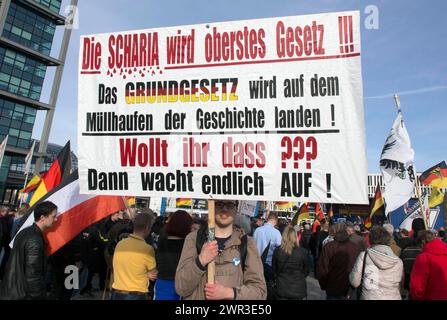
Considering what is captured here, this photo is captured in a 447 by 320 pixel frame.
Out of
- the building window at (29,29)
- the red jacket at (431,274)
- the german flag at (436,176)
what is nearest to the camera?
the red jacket at (431,274)

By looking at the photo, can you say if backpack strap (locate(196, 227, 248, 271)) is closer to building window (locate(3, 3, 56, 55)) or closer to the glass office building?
the glass office building

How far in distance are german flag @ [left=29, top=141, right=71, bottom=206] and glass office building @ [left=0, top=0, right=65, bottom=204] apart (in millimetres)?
35069

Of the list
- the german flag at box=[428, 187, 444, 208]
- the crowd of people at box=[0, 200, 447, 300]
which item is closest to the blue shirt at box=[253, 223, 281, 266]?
the crowd of people at box=[0, 200, 447, 300]

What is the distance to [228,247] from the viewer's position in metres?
2.75

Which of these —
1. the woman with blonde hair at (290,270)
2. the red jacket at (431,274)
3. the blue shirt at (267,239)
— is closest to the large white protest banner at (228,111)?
the red jacket at (431,274)

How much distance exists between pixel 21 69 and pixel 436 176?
4130 cm

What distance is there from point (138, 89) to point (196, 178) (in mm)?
1094

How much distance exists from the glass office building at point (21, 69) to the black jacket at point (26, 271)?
39.1 meters

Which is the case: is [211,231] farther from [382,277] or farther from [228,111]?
[382,277]

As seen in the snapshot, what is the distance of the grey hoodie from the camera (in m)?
4.05

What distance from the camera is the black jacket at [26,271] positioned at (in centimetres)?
347

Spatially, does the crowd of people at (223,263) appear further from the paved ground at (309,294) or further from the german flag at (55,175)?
the german flag at (55,175)
